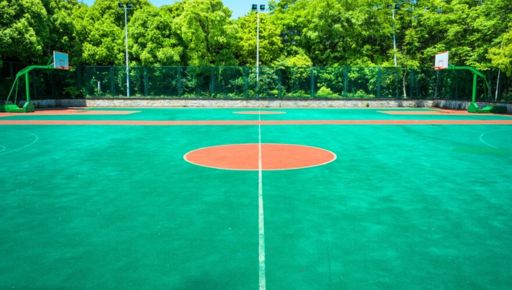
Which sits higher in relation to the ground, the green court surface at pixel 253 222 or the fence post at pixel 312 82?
the fence post at pixel 312 82

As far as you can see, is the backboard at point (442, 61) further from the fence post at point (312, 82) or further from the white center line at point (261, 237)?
the white center line at point (261, 237)

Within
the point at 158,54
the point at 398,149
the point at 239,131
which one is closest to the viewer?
the point at 398,149

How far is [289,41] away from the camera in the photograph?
153 ft

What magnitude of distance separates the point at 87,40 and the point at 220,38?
481 inches

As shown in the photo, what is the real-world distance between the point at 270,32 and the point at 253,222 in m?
39.8

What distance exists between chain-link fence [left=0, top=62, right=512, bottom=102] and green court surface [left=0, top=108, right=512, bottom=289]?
72.9 ft

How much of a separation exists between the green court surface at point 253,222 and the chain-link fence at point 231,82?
2222 centimetres

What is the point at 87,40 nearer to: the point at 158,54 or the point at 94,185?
the point at 158,54

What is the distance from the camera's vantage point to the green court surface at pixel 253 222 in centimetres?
471

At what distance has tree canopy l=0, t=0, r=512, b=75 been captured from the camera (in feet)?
102

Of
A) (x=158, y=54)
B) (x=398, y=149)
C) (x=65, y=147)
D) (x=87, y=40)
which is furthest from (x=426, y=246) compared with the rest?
(x=87, y=40)

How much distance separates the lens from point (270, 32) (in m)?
44.2

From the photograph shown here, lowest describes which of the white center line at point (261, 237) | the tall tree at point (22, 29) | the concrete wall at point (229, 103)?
the white center line at point (261, 237)

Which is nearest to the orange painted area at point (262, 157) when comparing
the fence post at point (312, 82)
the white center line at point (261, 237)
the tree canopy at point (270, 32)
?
the white center line at point (261, 237)
